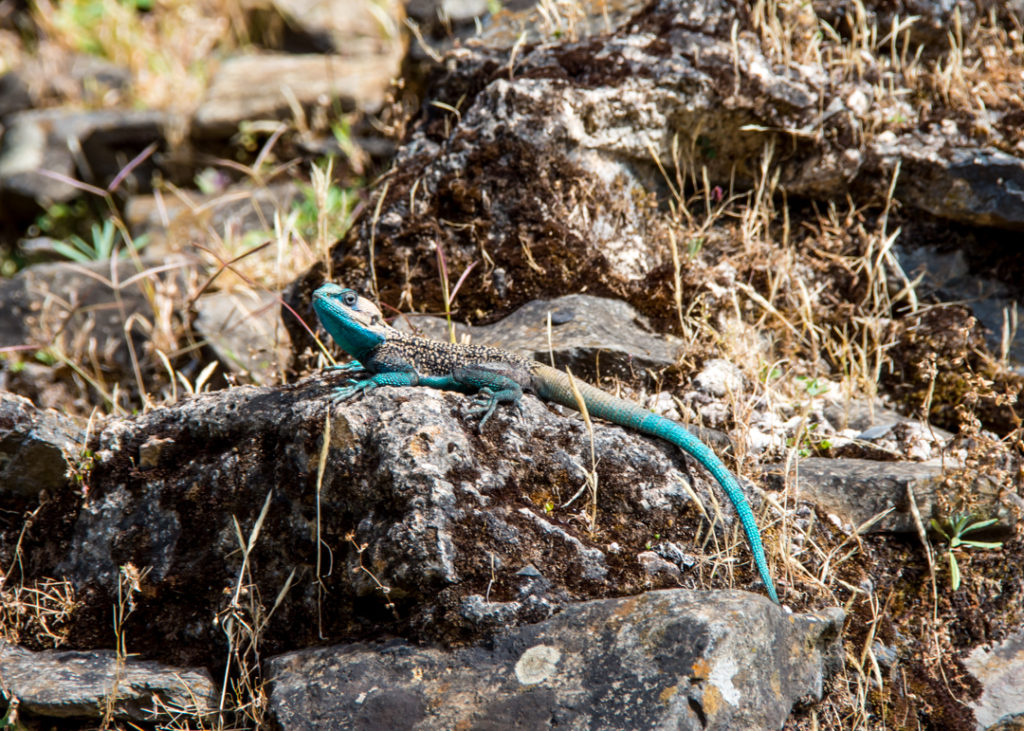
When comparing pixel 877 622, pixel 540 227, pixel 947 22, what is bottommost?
pixel 877 622

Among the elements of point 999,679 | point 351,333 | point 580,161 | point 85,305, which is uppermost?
point 580,161

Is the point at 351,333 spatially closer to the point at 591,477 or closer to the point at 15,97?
the point at 591,477

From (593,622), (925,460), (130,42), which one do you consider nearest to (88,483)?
(593,622)

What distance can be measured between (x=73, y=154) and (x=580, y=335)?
7.55 m

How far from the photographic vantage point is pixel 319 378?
4227 mm

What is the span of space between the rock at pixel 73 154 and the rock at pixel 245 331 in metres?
3.99

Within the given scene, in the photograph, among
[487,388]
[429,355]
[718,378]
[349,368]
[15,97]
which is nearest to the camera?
[487,388]

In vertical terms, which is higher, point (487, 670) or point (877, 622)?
point (487, 670)

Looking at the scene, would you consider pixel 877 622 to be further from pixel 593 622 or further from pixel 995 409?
pixel 995 409

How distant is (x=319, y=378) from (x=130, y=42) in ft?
28.2

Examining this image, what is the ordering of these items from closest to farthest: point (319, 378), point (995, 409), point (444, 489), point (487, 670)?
point (487, 670) → point (444, 489) → point (319, 378) → point (995, 409)

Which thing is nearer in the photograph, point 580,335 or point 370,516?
point 370,516

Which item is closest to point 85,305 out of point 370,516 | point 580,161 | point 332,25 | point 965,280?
point 580,161

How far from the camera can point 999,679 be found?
11.8 ft
